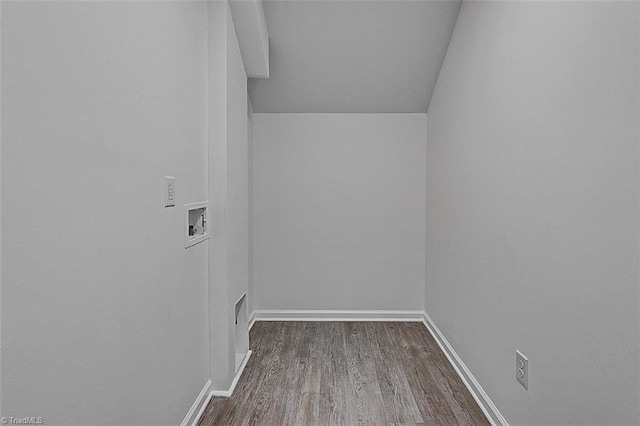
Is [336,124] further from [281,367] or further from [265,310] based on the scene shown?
[281,367]

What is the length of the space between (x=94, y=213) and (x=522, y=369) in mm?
1727

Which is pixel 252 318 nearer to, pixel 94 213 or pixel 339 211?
pixel 339 211

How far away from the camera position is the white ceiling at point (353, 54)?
323cm

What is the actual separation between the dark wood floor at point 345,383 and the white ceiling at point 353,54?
1878 millimetres

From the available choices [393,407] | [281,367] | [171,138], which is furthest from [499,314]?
[171,138]

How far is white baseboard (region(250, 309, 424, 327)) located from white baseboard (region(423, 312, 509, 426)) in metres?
0.41

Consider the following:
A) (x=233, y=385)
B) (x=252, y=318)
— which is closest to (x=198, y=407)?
(x=233, y=385)

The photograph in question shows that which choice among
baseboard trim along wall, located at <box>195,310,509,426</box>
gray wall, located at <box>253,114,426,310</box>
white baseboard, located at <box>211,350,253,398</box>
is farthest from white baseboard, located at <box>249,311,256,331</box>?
white baseboard, located at <box>211,350,253,398</box>

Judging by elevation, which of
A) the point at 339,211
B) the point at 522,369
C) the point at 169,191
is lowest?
the point at 522,369

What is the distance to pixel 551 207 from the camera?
181cm

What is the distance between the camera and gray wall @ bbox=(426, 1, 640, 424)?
1.39 meters

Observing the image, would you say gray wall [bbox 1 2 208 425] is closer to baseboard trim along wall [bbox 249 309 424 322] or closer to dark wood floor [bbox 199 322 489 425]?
dark wood floor [bbox 199 322 489 425]

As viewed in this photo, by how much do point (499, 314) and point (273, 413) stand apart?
121cm

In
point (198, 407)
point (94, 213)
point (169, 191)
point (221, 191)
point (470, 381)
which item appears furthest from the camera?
point (470, 381)
